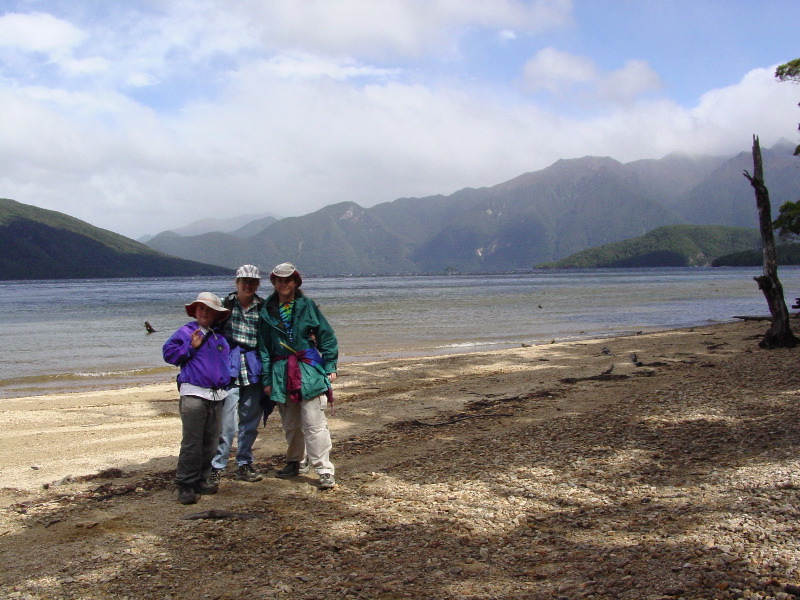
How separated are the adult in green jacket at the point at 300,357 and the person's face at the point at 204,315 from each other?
47 centimetres

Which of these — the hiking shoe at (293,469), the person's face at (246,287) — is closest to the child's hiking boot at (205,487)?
the hiking shoe at (293,469)

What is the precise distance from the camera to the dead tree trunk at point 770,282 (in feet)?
45.2

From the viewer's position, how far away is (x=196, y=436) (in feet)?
17.9

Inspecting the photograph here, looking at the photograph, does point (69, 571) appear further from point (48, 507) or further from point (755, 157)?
point (755, 157)

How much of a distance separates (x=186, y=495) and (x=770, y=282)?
537 inches

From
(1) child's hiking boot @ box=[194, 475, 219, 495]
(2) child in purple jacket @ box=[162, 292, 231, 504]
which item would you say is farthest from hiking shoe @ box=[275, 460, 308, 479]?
(2) child in purple jacket @ box=[162, 292, 231, 504]

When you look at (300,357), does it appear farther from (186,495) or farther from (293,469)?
(186,495)

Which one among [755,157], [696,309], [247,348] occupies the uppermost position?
[755,157]

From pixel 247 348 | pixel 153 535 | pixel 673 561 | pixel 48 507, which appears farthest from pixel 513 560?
pixel 48 507

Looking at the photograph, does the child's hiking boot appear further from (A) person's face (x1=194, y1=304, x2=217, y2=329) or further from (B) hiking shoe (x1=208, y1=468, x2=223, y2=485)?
(A) person's face (x1=194, y1=304, x2=217, y2=329)

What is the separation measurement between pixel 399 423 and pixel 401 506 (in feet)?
11.3

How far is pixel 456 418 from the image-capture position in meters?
8.63

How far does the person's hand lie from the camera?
529 cm

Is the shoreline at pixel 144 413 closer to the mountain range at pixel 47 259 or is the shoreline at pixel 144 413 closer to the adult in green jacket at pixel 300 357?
the adult in green jacket at pixel 300 357
